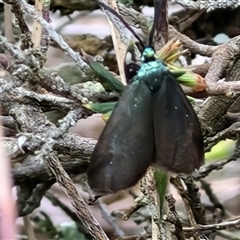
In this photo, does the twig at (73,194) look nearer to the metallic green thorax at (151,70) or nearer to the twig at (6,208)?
the metallic green thorax at (151,70)

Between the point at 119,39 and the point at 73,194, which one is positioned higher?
the point at 119,39

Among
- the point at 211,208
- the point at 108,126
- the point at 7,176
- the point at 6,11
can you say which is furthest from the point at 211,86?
the point at 211,208

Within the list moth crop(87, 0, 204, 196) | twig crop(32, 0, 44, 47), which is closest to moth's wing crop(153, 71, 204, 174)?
moth crop(87, 0, 204, 196)

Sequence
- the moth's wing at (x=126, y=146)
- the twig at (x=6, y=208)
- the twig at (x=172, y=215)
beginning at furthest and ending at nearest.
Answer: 1. the twig at (x=172, y=215)
2. the moth's wing at (x=126, y=146)
3. the twig at (x=6, y=208)

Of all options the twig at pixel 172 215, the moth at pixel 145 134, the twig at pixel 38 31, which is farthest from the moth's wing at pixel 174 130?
the twig at pixel 38 31

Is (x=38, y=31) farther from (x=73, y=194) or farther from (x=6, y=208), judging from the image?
(x=6, y=208)

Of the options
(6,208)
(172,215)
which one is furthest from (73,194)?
(6,208)

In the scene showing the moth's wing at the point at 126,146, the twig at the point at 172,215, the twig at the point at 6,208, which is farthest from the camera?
the twig at the point at 172,215

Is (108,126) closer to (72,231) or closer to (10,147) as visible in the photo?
(10,147)
